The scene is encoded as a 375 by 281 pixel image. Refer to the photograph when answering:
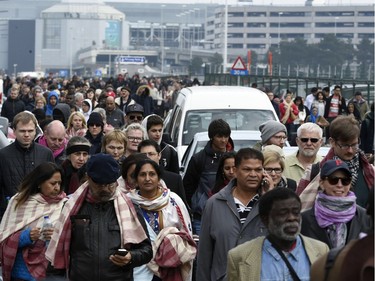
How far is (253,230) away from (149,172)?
122cm

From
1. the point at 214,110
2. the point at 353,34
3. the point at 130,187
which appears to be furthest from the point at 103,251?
the point at 353,34

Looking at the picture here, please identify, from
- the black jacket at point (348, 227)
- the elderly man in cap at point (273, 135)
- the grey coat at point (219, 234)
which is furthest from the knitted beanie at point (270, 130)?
the black jacket at point (348, 227)

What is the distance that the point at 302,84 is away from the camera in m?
48.9

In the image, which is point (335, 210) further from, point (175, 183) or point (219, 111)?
point (219, 111)

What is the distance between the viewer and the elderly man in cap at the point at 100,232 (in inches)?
309

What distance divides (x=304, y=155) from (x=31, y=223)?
240cm

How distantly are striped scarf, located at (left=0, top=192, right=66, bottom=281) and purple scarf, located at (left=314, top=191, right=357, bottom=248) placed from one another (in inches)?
88.0

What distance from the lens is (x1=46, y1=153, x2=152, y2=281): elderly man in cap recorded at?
7840mm

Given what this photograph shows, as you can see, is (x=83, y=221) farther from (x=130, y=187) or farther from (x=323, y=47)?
(x=323, y=47)

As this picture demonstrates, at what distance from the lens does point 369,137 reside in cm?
2139

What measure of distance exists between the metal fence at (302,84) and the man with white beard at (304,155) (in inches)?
1060

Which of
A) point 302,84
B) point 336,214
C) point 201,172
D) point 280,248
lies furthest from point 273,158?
point 302,84

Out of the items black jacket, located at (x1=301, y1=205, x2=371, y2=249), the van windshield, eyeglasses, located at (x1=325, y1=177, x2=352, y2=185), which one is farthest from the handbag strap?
the van windshield

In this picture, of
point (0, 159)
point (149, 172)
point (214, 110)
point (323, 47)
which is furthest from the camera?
point (323, 47)
